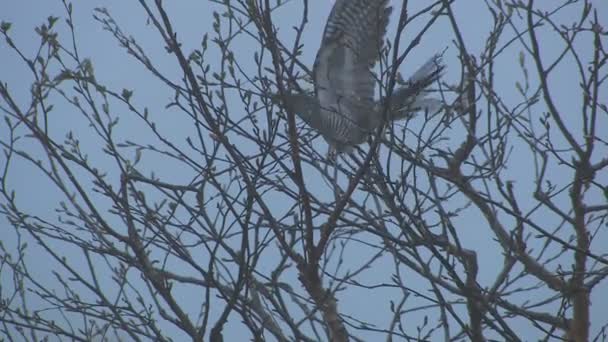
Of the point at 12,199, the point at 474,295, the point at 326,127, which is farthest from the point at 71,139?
the point at 474,295

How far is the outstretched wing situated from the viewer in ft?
8.35

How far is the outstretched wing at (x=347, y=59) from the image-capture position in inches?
100

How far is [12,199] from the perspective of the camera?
2.26 metres

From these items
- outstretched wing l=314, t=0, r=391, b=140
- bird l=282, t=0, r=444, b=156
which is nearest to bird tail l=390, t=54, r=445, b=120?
bird l=282, t=0, r=444, b=156

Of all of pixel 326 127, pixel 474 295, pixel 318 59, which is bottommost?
pixel 474 295

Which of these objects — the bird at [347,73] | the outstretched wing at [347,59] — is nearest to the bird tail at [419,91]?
the bird at [347,73]

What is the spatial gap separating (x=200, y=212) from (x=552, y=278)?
3.50 feet

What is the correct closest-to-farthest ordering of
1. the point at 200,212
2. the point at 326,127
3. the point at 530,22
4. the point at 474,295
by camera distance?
1. the point at 474,295
2. the point at 530,22
3. the point at 200,212
4. the point at 326,127

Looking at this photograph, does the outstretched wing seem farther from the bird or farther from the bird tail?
the bird tail

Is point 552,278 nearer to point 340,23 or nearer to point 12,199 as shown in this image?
point 340,23

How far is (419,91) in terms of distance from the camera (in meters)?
2.01

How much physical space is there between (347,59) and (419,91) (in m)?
0.64

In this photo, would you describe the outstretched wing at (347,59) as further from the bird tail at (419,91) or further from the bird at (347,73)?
the bird tail at (419,91)

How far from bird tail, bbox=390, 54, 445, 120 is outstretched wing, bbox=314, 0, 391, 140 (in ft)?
0.54
